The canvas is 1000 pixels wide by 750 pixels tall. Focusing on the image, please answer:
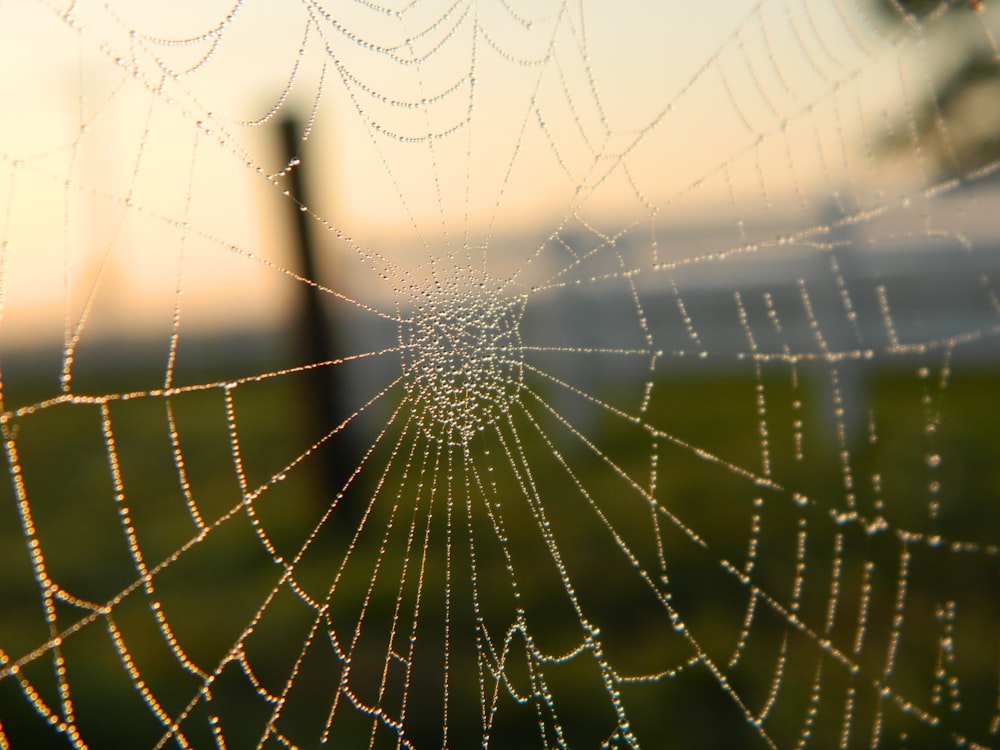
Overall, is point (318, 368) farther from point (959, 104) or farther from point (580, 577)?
point (959, 104)

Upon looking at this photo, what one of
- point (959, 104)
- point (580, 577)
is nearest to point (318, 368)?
point (580, 577)


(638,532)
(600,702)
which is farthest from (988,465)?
(600,702)

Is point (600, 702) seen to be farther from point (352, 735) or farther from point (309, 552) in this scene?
point (309, 552)

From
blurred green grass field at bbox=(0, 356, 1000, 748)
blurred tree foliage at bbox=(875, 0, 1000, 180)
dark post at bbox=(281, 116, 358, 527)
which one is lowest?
blurred green grass field at bbox=(0, 356, 1000, 748)

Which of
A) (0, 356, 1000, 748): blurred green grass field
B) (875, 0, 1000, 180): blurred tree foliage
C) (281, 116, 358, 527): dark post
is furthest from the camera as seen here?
(281, 116, 358, 527): dark post

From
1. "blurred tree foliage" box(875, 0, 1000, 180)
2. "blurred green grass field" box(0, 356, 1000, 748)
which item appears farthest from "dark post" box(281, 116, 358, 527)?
"blurred tree foliage" box(875, 0, 1000, 180)

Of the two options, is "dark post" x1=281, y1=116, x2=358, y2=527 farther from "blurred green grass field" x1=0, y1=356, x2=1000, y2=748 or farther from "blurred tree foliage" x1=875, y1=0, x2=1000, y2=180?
"blurred tree foliage" x1=875, y1=0, x2=1000, y2=180

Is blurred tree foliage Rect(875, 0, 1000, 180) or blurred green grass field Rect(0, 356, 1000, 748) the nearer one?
blurred green grass field Rect(0, 356, 1000, 748)

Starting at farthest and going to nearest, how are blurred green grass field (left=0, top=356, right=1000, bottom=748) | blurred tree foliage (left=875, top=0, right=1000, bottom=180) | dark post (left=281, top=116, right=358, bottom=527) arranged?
dark post (left=281, top=116, right=358, bottom=527) < blurred tree foliage (left=875, top=0, right=1000, bottom=180) < blurred green grass field (left=0, top=356, right=1000, bottom=748)
